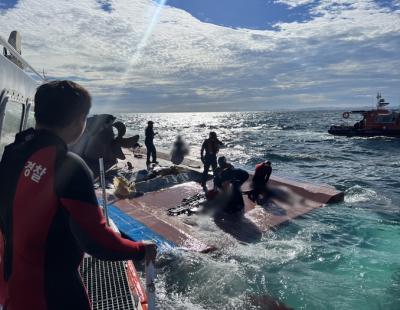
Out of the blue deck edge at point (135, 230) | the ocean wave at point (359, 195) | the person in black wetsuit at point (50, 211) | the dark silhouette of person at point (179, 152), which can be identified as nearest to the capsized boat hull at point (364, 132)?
the ocean wave at point (359, 195)

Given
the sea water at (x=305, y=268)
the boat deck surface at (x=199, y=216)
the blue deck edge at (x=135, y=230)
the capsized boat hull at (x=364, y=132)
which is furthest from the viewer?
the capsized boat hull at (x=364, y=132)

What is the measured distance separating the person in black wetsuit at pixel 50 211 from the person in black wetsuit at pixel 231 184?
702cm

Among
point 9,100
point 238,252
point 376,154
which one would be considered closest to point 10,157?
point 9,100

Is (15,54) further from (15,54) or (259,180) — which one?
(259,180)

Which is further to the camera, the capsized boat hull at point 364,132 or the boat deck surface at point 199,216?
the capsized boat hull at point 364,132

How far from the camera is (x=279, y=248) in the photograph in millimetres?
7215

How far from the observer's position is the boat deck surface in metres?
7.32

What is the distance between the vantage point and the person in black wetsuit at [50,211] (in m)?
1.65

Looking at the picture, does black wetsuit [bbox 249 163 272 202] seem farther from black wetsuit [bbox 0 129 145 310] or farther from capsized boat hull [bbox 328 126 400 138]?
capsized boat hull [bbox 328 126 400 138]

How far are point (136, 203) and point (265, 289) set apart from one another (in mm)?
5078

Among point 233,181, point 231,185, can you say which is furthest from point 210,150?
point 233,181

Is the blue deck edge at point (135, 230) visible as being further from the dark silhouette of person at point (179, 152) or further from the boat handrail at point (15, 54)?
the dark silhouette of person at point (179, 152)

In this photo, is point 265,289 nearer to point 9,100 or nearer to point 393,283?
point 393,283

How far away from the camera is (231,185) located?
890 cm
